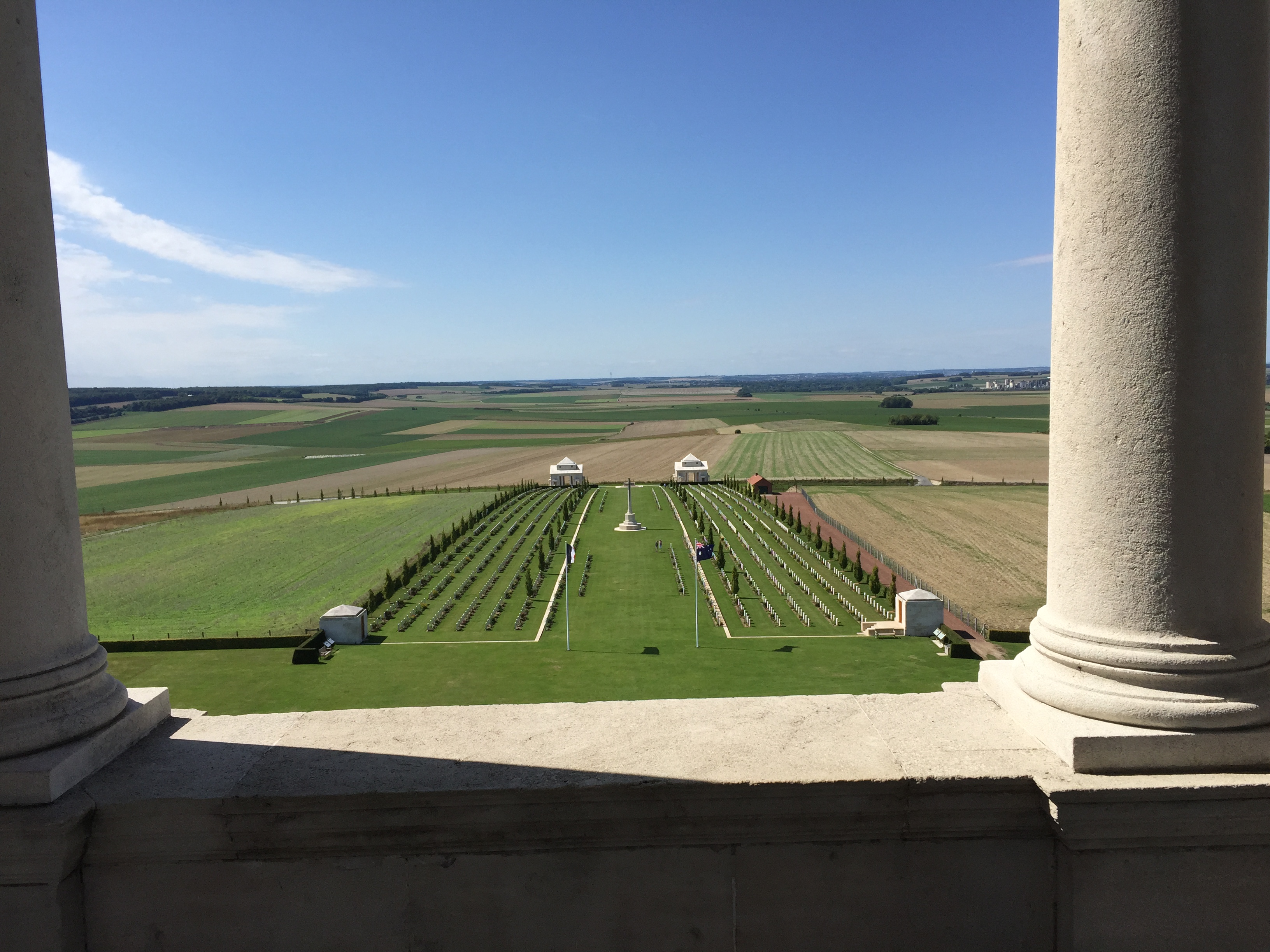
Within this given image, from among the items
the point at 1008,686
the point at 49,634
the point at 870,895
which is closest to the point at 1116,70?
the point at 1008,686

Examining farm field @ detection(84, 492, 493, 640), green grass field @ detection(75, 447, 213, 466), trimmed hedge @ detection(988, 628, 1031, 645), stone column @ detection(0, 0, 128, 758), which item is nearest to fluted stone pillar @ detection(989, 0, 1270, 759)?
stone column @ detection(0, 0, 128, 758)

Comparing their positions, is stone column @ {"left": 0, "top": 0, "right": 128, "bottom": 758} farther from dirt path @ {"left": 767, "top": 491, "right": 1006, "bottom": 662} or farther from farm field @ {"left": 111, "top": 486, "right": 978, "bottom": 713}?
farm field @ {"left": 111, "top": 486, "right": 978, "bottom": 713}

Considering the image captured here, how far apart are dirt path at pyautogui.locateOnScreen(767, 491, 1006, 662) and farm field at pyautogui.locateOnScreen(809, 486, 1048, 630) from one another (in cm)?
162

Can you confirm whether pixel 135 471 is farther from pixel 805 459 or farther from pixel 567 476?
pixel 805 459

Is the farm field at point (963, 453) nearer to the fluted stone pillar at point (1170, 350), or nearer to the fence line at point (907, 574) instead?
the fence line at point (907, 574)

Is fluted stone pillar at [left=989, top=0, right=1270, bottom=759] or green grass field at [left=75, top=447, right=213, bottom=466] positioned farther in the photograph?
→ green grass field at [left=75, top=447, right=213, bottom=466]

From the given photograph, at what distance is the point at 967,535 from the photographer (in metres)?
69.1

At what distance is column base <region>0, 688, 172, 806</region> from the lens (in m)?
5.84

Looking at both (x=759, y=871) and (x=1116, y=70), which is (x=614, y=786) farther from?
(x=1116, y=70)

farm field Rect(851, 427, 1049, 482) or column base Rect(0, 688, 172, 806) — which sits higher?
column base Rect(0, 688, 172, 806)

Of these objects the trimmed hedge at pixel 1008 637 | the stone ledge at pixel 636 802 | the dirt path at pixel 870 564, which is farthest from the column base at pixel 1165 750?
the trimmed hedge at pixel 1008 637

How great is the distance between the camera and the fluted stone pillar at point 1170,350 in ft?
20.1

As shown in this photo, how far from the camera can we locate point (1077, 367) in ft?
21.5

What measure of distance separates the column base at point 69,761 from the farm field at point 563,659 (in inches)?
1021
